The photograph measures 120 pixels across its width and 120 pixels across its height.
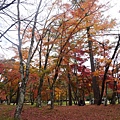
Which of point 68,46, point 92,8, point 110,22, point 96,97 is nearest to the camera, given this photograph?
point 92,8

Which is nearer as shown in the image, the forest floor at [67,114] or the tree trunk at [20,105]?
the tree trunk at [20,105]

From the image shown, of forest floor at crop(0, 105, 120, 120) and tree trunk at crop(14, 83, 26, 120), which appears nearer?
tree trunk at crop(14, 83, 26, 120)

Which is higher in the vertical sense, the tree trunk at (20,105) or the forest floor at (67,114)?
the tree trunk at (20,105)

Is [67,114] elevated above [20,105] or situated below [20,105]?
below

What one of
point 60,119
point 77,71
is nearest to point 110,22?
point 60,119

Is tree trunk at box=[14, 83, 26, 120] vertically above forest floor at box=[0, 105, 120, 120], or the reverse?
tree trunk at box=[14, 83, 26, 120]

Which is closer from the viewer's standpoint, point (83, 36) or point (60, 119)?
point (60, 119)

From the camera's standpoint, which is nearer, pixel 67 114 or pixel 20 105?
pixel 20 105

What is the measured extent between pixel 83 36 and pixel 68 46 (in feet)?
4.46

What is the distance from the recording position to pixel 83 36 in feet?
46.2

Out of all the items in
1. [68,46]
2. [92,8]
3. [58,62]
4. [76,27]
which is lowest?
[58,62]

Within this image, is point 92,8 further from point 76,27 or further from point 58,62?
point 58,62

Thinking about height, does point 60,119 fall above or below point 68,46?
below

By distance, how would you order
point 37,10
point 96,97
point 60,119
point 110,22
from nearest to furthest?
point 60,119 → point 37,10 → point 110,22 → point 96,97
